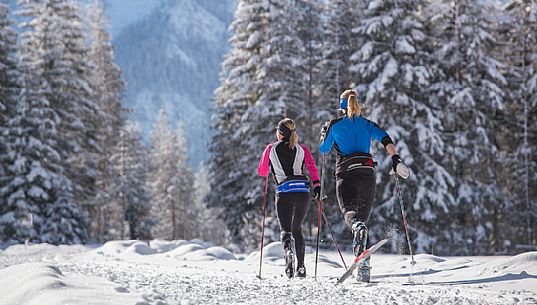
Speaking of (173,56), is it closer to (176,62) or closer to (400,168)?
(176,62)

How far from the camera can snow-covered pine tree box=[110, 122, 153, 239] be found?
114ft

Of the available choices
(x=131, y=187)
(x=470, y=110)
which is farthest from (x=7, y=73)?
(x=470, y=110)

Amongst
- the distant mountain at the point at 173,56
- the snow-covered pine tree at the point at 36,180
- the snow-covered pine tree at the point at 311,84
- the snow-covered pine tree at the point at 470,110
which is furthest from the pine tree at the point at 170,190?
the distant mountain at the point at 173,56

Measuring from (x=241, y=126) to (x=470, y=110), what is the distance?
Answer: 966 centimetres

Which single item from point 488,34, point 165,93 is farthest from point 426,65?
point 165,93

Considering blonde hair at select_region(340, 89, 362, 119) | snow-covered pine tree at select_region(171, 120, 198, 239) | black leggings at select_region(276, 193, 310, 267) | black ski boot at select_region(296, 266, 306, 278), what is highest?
snow-covered pine tree at select_region(171, 120, 198, 239)

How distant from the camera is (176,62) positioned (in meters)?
166

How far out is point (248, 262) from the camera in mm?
10320

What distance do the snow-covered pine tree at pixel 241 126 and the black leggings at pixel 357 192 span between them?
1553 centimetres

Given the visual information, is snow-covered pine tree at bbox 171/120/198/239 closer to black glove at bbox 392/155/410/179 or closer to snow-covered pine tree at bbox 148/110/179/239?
snow-covered pine tree at bbox 148/110/179/239

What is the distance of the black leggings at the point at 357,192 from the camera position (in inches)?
242

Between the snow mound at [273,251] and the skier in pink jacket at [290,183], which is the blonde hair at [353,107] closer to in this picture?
the skier in pink jacket at [290,183]

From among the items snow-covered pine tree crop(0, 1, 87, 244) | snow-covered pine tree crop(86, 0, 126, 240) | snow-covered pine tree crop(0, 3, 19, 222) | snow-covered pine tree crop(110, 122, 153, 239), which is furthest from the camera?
snow-covered pine tree crop(110, 122, 153, 239)

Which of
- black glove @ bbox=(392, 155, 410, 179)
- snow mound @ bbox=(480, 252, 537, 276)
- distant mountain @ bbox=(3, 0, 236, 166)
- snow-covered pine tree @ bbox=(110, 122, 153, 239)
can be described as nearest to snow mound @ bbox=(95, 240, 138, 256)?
black glove @ bbox=(392, 155, 410, 179)
